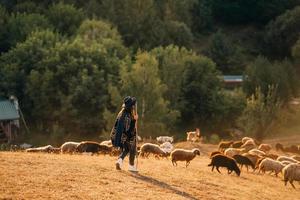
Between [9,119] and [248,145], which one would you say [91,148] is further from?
[9,119]

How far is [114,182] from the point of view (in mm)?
16547

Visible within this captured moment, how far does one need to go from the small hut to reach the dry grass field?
29.8 m

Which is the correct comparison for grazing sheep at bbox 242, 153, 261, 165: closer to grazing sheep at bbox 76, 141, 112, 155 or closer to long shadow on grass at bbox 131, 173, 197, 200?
grazing sheep at bbox 76, 141, 112, 155

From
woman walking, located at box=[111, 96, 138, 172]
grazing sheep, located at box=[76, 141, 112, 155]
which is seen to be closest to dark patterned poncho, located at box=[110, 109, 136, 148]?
woman walking, located at box=[111, 96, 138, 172]

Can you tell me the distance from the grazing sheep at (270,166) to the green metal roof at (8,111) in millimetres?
30863

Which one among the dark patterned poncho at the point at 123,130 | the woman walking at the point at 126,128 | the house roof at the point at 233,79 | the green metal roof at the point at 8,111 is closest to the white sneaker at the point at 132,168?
the woman walking at the point at 126,128

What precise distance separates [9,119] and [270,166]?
31.3m

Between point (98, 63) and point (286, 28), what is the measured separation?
1316 inches

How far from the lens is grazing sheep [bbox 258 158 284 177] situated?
24100 mm

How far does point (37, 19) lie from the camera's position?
63.5 metres

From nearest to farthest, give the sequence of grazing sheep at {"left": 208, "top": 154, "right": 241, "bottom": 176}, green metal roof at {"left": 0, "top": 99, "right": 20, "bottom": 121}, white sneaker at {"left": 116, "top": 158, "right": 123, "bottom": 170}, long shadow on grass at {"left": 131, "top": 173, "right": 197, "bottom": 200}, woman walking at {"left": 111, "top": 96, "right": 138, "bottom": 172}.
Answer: long shadow on grass at {"left": 131, "top": 173, "right": 197, "bottom": 200}
woman walking at {"left": 111, "top": 96, "right": 138, "bottom": 172}
white sneaker at {"left": 116, "top": 158, "right": 123, "bottom": 170}
grazing sheep at {"left": 208, "top": 154, "right": 241, "bottom": 176}
green metal roof at {"left": 0, "top": 99, "right": 20, "bottom": 121}

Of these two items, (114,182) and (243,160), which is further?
(243,160)

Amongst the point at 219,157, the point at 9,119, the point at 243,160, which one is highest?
the point at 219,157

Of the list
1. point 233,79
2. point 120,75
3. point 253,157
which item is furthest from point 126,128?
point 233,79
